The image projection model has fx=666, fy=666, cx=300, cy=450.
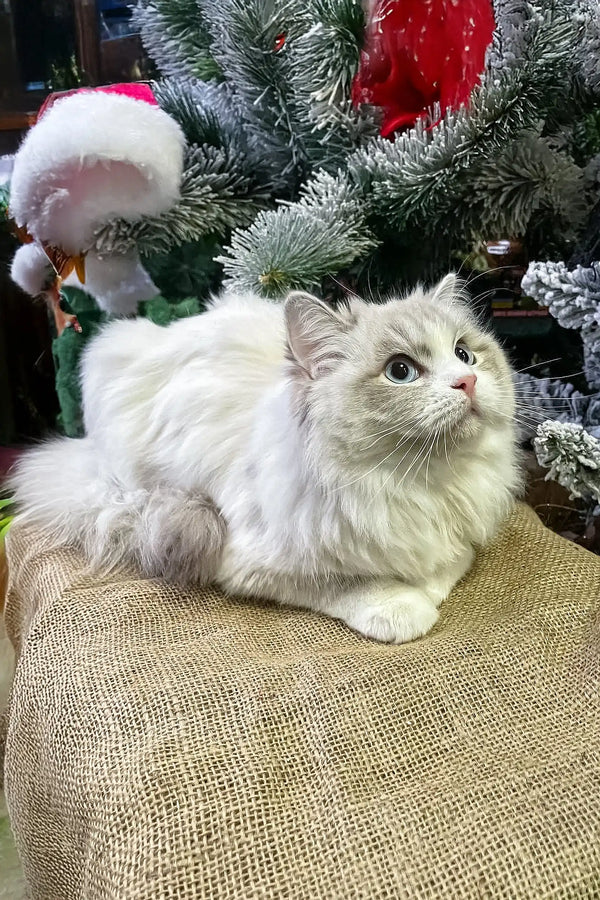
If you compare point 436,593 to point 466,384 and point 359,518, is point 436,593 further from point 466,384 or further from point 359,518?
point 466,384

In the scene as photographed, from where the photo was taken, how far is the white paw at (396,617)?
710mm

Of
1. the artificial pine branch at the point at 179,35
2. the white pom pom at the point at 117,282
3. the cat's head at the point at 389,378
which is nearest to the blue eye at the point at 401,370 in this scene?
the cat's head at the point at 389,378

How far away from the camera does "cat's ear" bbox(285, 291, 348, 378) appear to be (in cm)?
72

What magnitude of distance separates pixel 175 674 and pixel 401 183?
2.14 feet

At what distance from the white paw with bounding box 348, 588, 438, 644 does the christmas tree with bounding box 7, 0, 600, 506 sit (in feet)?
0.77

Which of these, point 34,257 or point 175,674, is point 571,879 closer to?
point 175,674

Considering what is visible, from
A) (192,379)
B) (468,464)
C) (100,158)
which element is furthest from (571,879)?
(100,158)

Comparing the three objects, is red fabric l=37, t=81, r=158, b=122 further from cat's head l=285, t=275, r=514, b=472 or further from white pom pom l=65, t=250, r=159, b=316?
cat's head l=285, t=275, r=514, b=472

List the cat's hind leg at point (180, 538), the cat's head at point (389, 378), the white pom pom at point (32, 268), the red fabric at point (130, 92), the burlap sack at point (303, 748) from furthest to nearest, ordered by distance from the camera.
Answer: the white pom pom at point (32, 268), the red fabric at point (130, 92), the cat's hind leg at point (180, 538), the cat's head at point (389, 378), the burlap sack at point (303, 748)

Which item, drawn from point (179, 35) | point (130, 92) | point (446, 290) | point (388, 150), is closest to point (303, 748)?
point (446, 290)

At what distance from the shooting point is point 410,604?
730mm

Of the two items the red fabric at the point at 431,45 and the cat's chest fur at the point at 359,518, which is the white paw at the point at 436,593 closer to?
the cat's chest fur at the point at 359,518

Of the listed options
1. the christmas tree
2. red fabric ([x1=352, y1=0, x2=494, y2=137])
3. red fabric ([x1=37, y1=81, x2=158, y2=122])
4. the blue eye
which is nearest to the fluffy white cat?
the blue eye

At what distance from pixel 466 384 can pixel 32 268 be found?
88 centimetres
